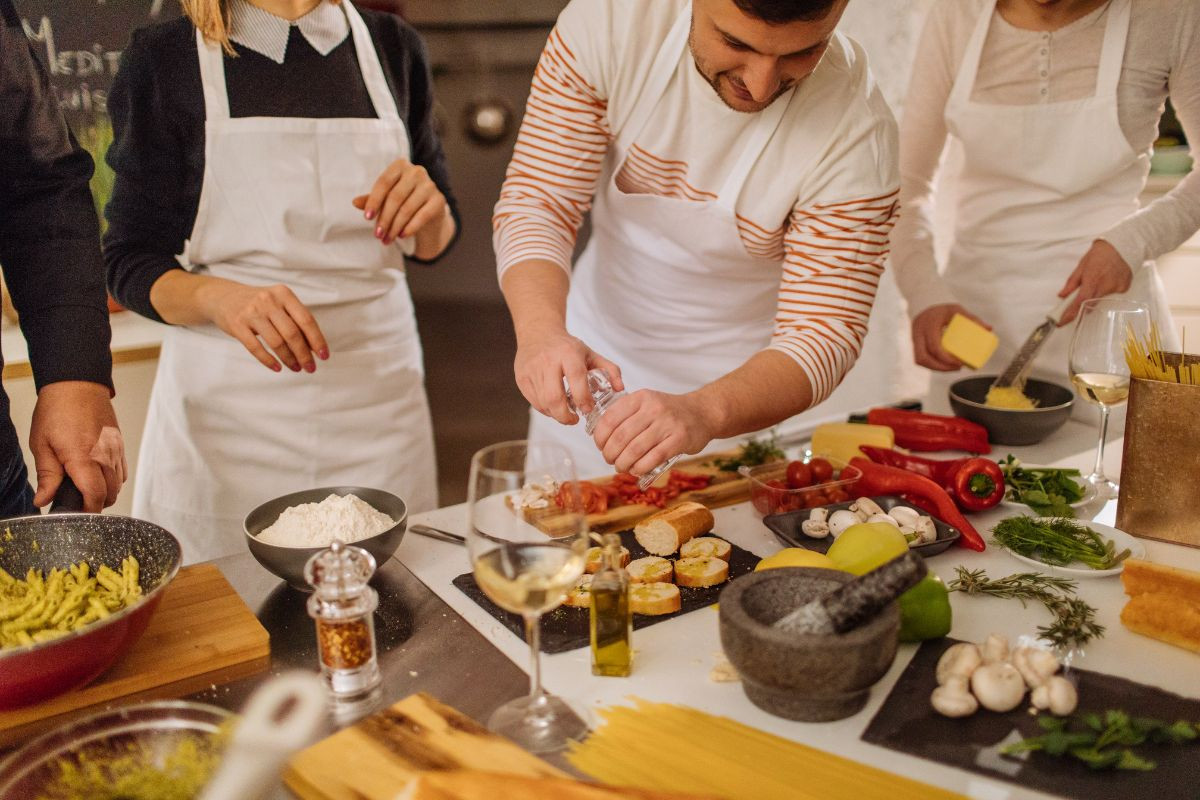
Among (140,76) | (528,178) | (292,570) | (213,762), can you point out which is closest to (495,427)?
(528,178)

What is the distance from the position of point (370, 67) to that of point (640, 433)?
0.97m

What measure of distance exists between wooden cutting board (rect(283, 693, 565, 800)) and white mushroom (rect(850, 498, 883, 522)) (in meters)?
0.66

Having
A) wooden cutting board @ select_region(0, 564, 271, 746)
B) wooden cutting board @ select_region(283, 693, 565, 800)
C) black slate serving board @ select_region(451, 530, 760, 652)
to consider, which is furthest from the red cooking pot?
black slate serving board @ select_region(451, 530, 760, 652)

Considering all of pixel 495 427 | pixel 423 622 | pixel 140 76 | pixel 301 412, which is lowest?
pixel 495 427

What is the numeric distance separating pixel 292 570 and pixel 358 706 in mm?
249

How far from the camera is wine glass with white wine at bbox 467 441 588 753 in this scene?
35.4 inches

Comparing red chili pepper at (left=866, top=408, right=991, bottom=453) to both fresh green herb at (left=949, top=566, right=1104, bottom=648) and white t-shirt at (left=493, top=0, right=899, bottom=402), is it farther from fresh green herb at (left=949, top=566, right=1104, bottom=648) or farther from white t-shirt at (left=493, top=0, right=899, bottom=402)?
fresh green herb at (left=949, top=566, right=1104, bottom=648)

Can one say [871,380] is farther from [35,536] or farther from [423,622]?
Result: [35,536]

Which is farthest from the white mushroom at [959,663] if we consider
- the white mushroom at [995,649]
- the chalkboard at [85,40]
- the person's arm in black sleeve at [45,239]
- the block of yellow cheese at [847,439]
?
the chalkboard at [85,40]

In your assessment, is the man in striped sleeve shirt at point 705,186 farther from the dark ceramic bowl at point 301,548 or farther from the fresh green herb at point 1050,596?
the fresh green herb at point 1050,596

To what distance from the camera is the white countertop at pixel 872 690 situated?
0.94 metres

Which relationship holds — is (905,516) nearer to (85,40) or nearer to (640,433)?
(640,433)

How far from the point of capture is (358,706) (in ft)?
3.29

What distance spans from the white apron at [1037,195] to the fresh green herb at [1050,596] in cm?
103
